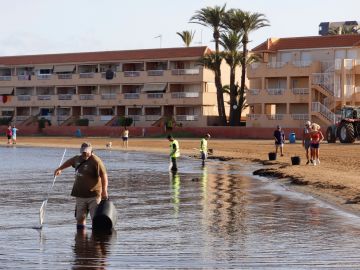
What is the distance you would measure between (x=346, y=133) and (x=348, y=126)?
476 millimetres

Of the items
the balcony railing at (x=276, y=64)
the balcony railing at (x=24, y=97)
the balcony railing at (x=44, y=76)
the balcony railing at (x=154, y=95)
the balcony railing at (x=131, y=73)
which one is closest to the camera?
the balcony railing at (x=276, y=64)

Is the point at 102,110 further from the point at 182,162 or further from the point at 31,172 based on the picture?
the point at 31,172

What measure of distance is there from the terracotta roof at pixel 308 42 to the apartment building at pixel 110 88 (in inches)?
344

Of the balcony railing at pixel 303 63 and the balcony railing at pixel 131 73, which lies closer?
the balcony railing at pixel 303 63

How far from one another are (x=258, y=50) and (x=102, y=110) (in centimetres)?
2025

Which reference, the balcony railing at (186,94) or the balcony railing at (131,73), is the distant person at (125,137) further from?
the balcony railing at (131,73)

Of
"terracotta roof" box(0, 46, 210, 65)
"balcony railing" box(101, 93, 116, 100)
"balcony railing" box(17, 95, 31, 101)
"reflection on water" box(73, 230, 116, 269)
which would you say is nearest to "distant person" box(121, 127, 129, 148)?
"terracotta roof" box(0, 46, 210, 65)

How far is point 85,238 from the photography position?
13547 millimetres

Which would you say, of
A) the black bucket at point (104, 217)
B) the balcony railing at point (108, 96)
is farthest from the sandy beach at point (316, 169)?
the balcony railing at point (108, 96)

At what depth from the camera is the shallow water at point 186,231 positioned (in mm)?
11414

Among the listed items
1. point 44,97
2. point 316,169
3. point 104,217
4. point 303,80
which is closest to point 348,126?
point 303,80

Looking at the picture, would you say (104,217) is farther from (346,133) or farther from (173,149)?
(346,133)

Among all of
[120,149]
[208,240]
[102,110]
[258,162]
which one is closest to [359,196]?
[208,240]

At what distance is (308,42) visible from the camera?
7075 centimetres
